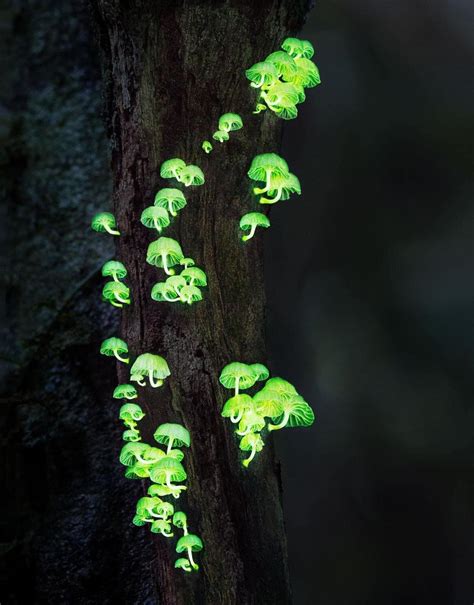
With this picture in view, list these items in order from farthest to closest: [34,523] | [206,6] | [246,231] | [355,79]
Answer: [355,79], [34,523], [246,231], [206,6]

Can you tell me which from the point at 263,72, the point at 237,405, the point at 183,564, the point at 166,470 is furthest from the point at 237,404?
the point at 263,72

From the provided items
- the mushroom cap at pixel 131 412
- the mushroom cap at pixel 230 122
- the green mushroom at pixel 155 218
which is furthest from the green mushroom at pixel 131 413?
the mushroom cap at pixel 230 122

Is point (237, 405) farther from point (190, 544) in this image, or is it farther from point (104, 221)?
point (104, 221)

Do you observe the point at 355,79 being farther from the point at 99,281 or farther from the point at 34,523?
the point at 34,523

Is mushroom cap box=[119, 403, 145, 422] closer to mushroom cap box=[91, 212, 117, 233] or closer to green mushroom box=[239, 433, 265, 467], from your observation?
green mushroom box=[239, 433, 265, 467]

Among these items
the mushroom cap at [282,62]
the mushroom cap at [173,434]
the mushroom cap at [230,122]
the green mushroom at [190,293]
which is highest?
the mushroom cap at [282,62]

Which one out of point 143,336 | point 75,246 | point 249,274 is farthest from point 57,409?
point 249,274

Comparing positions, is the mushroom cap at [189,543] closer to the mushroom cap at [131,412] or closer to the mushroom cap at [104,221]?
the mushroom cap at [131,412]
